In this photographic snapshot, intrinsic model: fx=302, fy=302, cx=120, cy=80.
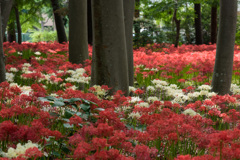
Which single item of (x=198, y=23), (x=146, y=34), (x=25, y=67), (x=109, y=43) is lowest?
(x=25, y=67)

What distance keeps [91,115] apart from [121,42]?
2.49 metres

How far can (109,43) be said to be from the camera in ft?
16.9

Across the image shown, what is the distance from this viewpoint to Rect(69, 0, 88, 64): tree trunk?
337 inches

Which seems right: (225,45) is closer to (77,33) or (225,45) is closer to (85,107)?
(85,107)

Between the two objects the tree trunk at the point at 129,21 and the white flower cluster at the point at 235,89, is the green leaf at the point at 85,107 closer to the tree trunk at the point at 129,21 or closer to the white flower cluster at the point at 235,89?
the tree trunk at the point at 129,21

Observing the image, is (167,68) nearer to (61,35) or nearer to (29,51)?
(29,51)

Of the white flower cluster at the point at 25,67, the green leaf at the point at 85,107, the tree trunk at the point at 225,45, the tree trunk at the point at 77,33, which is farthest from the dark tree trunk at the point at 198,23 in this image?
the green leaf at the point at 85,107

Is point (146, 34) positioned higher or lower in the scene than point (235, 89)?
higher

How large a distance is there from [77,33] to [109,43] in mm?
3718

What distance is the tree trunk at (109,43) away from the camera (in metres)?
5.15

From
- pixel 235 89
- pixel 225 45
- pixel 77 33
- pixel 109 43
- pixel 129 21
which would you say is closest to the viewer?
pixel 109 43

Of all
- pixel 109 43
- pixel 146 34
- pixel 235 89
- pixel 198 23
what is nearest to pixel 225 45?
pixel 235 89

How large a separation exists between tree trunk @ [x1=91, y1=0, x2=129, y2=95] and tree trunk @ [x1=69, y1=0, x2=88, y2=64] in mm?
3339

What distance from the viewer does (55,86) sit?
19.8 feet
